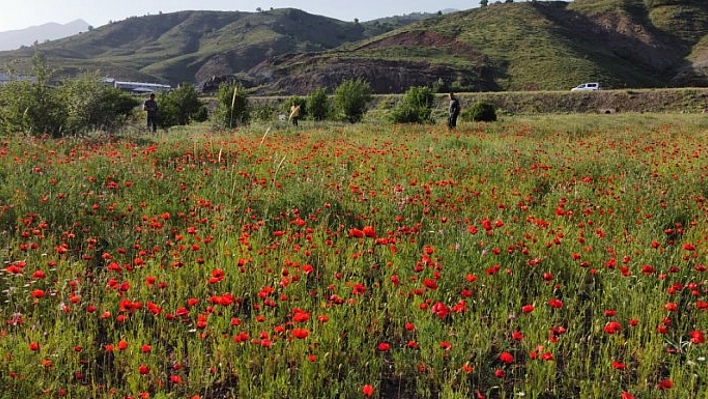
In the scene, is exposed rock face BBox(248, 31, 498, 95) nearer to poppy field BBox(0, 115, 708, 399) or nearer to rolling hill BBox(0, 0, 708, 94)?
rolling hill BBox(0, 0, 708, 94)

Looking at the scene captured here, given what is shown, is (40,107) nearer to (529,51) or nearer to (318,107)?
(318,107)

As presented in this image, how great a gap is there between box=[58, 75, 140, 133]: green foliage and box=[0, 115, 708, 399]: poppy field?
29.9 feet

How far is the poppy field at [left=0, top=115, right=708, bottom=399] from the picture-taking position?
8.38 feet

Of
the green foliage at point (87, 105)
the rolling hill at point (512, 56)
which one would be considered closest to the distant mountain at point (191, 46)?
the rolling hill at point (512, 56)

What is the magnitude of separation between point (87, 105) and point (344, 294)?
1562 cm

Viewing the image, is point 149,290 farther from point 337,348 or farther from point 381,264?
point 381,264

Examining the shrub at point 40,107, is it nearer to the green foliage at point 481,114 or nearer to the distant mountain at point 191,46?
the green foliage at point 481,114

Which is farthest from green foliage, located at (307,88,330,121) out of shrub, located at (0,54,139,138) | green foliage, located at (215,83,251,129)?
shrub, located at (0,54,139,138)

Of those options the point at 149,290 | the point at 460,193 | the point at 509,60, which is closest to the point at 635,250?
the point at 460,193

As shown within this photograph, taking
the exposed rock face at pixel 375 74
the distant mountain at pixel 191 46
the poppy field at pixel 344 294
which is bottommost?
the poppy field at pixel 344 294

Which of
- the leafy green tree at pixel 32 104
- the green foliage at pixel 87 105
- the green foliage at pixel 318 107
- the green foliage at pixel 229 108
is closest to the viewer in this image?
the leafy green tree at pixel 32 104

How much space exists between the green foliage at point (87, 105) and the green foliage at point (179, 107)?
9.65m

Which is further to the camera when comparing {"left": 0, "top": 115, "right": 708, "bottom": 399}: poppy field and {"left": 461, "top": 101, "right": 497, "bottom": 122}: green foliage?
{"left": 461, "top": 101, "right": 497, "bottom": 122}: green foliage

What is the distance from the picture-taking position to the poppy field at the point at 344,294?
2.55m
